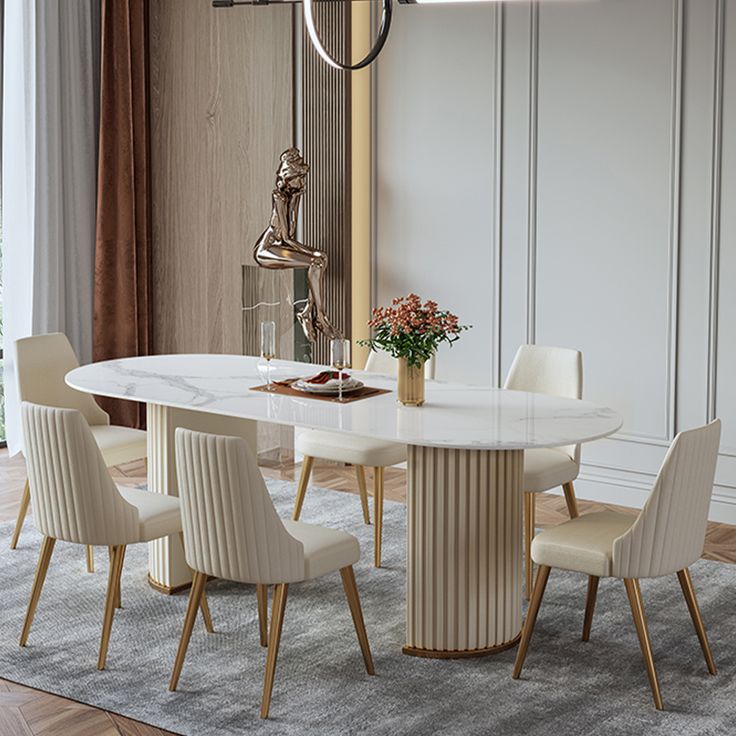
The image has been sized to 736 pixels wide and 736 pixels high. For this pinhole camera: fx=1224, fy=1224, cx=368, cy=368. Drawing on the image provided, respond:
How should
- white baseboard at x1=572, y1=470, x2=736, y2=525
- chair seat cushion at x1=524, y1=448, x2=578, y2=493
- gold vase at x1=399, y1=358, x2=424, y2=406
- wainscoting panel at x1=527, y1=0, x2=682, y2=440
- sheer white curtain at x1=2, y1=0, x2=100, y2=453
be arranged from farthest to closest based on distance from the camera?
sheer white curtain at x1=2, y1=0, x2=100, y2=453
white baseboard at x1=572, y1=470, x2=736, y2=525
wainscoting panel at x1=527, y1=0, x2=682, y2=440
chair seat cushion at x1=524, y1=448, x2=578, y2=493
gold vase at x1=399, y1=358, x2=424, y2=406

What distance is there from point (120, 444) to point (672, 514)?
2.26 meters

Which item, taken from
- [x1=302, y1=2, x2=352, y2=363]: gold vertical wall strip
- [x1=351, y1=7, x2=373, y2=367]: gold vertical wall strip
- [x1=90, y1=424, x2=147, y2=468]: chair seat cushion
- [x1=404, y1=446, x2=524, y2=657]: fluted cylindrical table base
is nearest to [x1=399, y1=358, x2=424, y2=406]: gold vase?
[x1=404, y1=446, x2=524, y2=657]: fluted cylindrical table base

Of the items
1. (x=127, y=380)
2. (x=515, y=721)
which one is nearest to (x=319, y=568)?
(x=515, y=721)

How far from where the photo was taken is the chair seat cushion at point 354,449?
178 inches

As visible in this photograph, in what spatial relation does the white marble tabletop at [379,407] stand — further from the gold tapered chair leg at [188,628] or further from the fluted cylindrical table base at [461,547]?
the gold tapered chair leg at [188,628]

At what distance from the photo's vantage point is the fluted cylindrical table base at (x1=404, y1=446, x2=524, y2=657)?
3.53 meters

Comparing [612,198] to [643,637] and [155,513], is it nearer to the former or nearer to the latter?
[643,637]

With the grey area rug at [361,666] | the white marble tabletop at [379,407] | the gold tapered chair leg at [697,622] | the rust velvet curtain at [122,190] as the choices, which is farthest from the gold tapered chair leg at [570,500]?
the rust velvet curtain at [122,190]

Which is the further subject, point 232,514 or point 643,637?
point 643,637

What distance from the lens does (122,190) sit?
21.0 ft

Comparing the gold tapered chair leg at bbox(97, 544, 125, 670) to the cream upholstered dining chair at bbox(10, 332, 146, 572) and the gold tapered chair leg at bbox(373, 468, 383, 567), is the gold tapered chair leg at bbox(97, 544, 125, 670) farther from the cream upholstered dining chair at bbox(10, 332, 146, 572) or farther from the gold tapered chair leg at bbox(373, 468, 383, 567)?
the gold tapered chair leg at bbox(373, 468, 383, 567)

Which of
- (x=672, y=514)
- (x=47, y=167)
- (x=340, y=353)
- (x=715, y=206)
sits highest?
(x=47, y=167)

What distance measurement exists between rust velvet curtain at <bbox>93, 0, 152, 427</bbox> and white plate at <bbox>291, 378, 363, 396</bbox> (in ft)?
8.33

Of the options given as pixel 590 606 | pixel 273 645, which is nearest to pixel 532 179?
pixel 590 606
